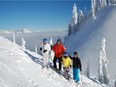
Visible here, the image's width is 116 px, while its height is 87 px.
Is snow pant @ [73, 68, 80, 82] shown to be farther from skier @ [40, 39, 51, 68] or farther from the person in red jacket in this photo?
skier @ [40, 39, 51, 68]

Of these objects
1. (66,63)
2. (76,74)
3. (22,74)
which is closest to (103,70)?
(76,74)

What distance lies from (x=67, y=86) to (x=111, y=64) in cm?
11422

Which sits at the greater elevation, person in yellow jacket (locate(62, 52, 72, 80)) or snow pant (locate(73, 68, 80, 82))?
person in yellow jacket (locate(62, 52, 72, 80))

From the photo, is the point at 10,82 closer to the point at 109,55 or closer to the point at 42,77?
the point at 42,77

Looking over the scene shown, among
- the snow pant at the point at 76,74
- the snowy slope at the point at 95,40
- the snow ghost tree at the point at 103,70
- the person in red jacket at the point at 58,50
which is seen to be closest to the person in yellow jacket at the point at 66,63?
the snow pant at the point at 76,74

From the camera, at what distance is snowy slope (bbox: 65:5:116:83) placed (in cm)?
13375

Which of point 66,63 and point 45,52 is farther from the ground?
point 45,52

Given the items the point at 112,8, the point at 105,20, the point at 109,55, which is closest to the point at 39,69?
the point at 109,55

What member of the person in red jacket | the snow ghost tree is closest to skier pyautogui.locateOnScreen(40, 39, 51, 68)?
the person in red jacket

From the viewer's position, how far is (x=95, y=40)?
164 metres

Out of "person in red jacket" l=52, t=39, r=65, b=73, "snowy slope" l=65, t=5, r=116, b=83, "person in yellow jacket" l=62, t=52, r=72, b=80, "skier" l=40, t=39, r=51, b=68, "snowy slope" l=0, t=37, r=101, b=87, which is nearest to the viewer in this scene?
"snowy slope" l=0, t=37, r=101, b=87

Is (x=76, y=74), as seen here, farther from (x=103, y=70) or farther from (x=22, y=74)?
(x=103, y=70)

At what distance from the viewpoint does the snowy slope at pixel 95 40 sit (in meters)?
134

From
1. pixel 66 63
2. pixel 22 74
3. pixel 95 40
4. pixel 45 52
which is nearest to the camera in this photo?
pixel 22 74
